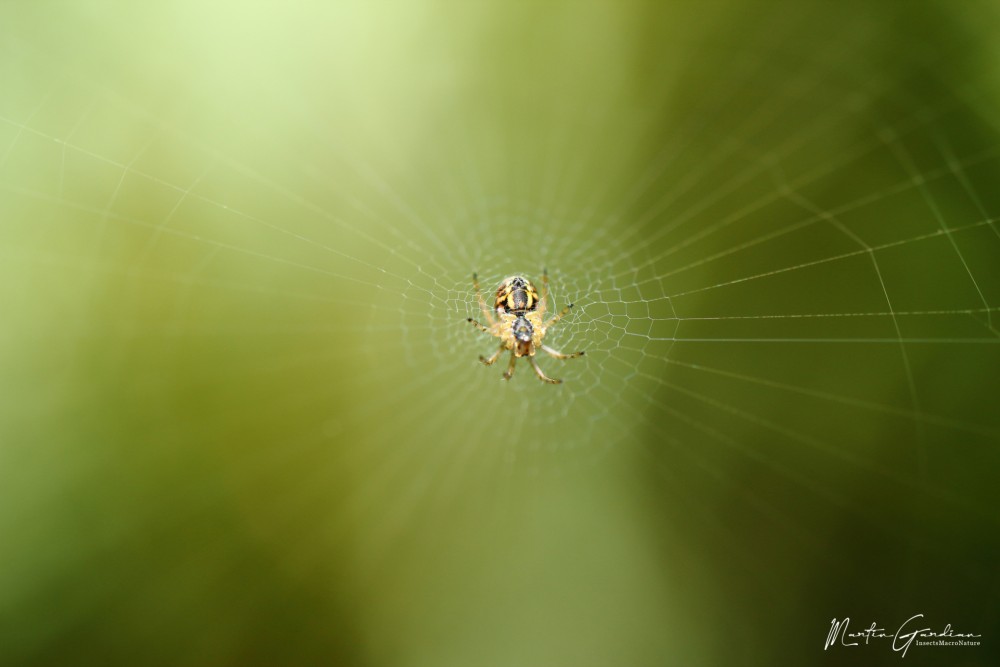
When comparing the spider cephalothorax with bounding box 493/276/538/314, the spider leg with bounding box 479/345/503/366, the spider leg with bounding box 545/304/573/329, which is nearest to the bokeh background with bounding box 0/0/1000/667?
the spider leg with bounding box 545/304/573/329

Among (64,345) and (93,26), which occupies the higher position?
(93,26)

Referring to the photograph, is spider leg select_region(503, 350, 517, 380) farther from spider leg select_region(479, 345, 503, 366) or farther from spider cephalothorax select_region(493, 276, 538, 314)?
spider cephalothorax select_region(493, 276, 538, 314)

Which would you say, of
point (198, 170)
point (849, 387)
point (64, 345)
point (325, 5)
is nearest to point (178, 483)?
point (64, 345)

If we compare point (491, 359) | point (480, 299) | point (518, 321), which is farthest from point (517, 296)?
point (491, 359)

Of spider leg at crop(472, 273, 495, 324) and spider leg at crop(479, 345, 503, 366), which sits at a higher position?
spider leg at crop(472, 273, 495, 324)

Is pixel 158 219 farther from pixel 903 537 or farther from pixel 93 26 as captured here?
pixel 903 537
